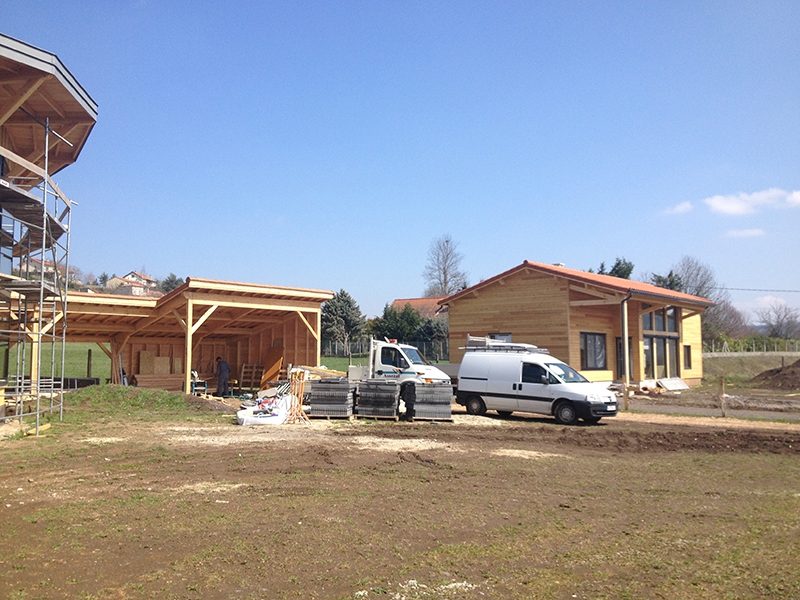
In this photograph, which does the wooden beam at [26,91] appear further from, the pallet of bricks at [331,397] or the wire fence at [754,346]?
the wire fence at [754,346]

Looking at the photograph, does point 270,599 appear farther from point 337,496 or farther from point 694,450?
point 694,450

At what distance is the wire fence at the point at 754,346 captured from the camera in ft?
178

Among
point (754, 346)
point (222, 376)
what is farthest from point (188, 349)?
point (754, 346)

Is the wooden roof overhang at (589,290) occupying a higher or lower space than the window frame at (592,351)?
higher

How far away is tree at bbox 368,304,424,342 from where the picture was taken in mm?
51750

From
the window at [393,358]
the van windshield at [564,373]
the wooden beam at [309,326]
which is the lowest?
the van windshield at [564,373]

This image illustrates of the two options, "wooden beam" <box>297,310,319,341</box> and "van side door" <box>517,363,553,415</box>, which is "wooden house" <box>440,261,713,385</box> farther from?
"van side door" <box>517,363,553,415</box>

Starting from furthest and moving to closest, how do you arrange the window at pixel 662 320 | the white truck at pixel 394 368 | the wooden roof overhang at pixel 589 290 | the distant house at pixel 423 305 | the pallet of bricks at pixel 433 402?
the distant house at pixel 423 305, the window at pixel 662 320, the wooden roof overhang at pixel 589 290, the white truck at pixel 394 368, the pallet of bricks at pixel 433 402

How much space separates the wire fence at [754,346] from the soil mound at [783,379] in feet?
58.9

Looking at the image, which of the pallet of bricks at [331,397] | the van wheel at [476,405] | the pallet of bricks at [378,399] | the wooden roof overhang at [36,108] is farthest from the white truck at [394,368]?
the wooden roof overhang at [36,108]

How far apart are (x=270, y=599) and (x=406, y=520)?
253cm

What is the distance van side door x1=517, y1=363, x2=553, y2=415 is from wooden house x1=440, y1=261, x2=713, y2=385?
8.15 m

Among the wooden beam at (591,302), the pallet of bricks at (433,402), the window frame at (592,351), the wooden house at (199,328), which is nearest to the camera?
the pallet of bricks at (433,402)

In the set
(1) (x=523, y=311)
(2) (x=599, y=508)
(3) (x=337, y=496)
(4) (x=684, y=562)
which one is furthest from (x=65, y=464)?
(1) (x=523, y=311)
